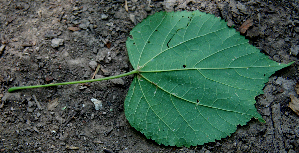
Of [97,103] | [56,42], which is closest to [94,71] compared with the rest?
[97,103]

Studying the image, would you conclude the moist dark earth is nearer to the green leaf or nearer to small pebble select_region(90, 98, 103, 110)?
small pebble select_region(90, 98, 103, 110)

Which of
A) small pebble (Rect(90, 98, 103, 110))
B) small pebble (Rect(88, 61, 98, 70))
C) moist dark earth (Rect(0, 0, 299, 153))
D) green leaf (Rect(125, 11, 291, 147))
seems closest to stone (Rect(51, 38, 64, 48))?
moist dark earth (Rect(0, 0, 299, 153))

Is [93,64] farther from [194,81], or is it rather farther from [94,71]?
[194,81]

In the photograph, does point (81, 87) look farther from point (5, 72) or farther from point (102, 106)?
point (5, 72)

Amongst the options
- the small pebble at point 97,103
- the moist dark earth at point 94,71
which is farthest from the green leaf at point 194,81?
the small pebble at point 97,103

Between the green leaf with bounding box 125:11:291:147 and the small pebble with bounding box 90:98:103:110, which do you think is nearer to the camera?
the green leaf with bounding box 125:11:291:147

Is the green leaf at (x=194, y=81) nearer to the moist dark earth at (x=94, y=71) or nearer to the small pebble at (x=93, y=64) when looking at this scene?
the moist dark earth at (x=94, y=71)

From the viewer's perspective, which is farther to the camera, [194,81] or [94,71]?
[94,71]
